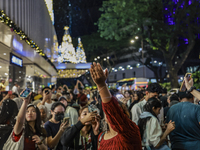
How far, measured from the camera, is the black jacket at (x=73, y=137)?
2893mm

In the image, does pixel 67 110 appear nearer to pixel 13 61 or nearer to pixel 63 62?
pixel 13 61

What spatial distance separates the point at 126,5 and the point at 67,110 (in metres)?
15.3

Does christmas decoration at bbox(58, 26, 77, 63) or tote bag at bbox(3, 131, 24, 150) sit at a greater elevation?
christmas decoration at bbox(58, 26, 77, 63)

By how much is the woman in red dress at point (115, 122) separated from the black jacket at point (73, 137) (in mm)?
639

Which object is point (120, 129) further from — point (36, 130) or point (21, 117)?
point (36, 130)

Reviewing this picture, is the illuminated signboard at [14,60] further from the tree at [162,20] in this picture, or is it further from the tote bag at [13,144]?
the tree at [162,20]

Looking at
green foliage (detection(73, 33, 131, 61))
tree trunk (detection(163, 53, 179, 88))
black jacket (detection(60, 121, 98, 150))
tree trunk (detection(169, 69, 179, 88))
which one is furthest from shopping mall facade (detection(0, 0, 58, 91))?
green foliage (detection(73, 33, 131, 61))

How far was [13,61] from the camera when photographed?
432 inches

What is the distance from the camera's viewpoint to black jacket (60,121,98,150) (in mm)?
2893

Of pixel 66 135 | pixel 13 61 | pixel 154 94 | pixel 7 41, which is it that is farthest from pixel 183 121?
pixel 13 61

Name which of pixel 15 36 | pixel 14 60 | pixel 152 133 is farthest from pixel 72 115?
pixel 14 60

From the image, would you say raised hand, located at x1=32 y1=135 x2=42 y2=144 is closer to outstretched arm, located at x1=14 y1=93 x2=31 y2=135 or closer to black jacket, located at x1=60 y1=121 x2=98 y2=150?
outstretched arm, located at x1=14 y1=93 x2=31 y2=135

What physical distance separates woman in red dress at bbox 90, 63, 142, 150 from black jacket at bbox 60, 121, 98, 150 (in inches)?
25.1

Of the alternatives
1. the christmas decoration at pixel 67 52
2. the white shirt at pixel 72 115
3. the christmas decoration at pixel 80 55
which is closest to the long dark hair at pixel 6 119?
the white shirt at pixel 72 115
